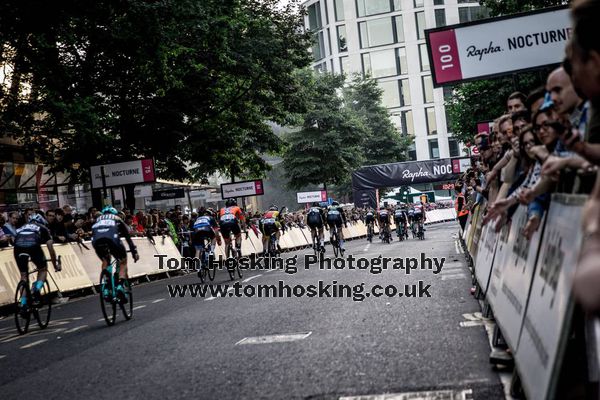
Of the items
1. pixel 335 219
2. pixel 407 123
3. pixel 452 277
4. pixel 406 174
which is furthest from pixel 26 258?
pixel 407 123

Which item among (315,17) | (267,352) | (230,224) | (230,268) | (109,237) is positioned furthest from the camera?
(315,17)

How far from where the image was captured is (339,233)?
25.5m

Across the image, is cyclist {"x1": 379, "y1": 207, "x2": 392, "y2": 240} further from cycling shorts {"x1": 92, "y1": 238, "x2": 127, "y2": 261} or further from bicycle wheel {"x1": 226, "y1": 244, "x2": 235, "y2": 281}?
cycling shorts {"x1": 92, "y1": 238, "x2": 127, "y2": 261}

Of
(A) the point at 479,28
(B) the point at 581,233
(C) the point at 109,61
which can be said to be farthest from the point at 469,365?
(C) the point at 109,61

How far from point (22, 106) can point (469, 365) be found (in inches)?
778

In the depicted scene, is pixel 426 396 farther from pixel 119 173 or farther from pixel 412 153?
pixel 412 153

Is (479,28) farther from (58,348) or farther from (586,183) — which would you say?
(586,183)

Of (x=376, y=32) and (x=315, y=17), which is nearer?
(x=376, y=32)

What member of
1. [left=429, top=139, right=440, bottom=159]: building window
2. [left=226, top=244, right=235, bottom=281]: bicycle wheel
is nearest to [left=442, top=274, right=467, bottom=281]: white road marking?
[left=226, top=244, right=235, bottom=281]: bicycle wheel

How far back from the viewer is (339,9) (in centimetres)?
9694

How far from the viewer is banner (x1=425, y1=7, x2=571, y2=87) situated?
12.0m

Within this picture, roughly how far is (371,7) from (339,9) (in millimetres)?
3845

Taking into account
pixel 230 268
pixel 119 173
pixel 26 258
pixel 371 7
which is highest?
pixel 371 7

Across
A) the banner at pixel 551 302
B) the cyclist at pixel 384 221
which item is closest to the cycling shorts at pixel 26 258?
the banner at pixel 551 302
